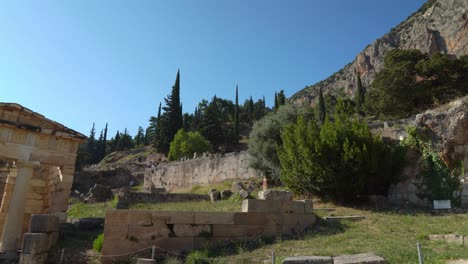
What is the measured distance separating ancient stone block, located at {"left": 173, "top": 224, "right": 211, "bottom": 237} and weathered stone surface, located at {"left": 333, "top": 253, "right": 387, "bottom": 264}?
4.04 m

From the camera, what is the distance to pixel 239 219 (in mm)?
9922

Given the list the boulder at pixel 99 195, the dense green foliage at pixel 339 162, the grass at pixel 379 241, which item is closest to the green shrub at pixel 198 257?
the grass at pixel 379 241

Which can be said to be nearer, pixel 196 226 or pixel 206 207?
pixel 196 226

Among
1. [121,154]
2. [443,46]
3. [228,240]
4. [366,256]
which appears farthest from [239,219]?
[443,46]

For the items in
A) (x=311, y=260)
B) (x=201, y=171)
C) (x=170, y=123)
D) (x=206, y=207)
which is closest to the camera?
(x=311, y=260)

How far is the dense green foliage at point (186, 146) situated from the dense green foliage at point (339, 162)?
32.2 metres

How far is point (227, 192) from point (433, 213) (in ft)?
32.2

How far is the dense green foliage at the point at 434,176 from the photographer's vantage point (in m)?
12.5

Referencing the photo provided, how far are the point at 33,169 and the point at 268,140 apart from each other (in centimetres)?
1311

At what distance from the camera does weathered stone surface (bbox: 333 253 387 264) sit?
6.27 meters

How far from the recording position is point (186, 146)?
45.8 meters

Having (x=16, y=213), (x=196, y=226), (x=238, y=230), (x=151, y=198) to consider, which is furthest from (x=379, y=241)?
(x=151, y=198)

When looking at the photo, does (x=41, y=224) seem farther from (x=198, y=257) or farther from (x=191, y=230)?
(x=198, y=257)

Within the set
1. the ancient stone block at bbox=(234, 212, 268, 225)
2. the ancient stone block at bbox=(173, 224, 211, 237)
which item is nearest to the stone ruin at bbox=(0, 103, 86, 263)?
the ancient stone block at bbox=(173, 224, 211, 237)
